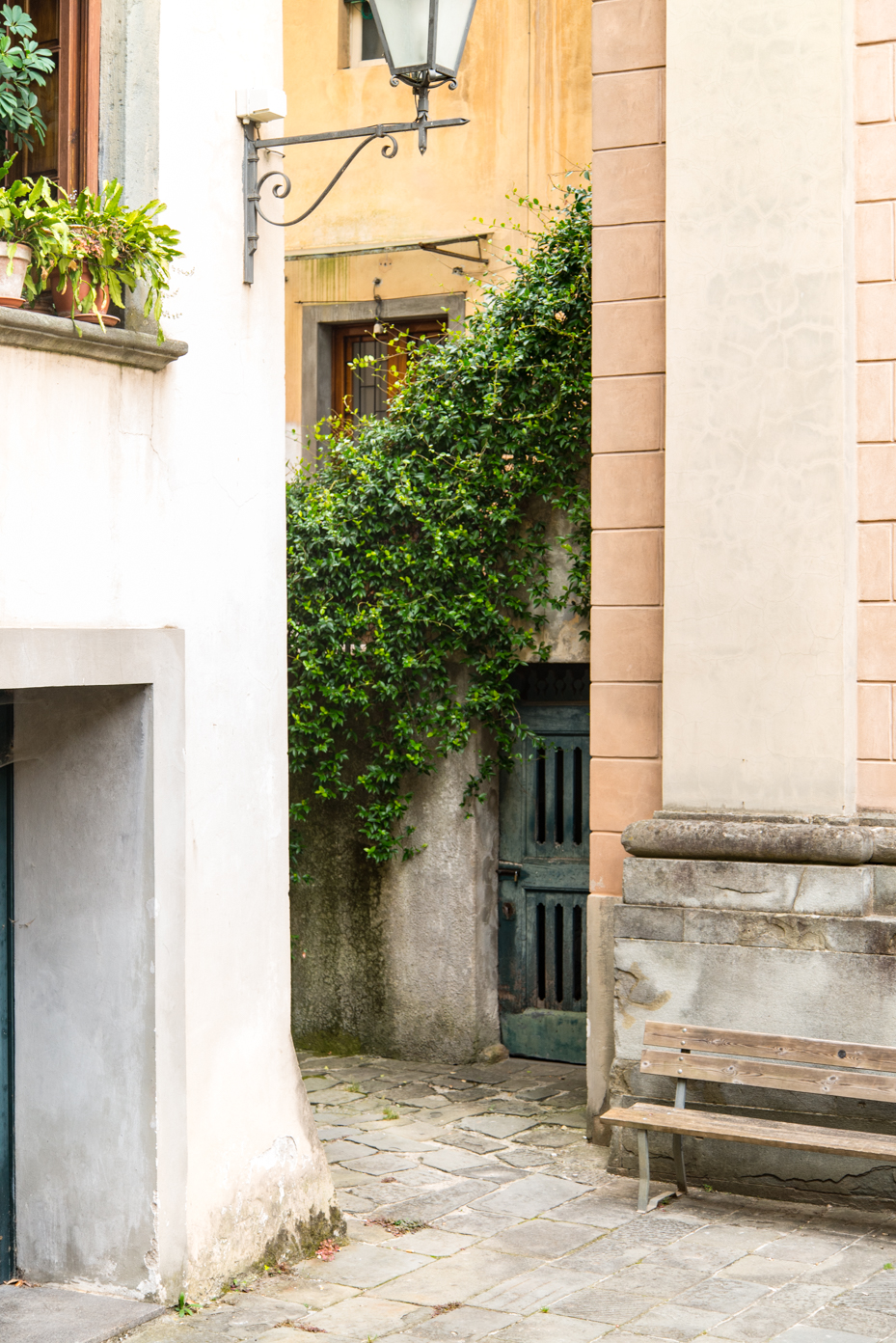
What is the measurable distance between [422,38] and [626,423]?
8.37 feet

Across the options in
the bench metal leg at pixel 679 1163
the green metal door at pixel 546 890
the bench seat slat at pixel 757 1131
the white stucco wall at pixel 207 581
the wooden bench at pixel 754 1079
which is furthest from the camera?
the green metal door at pixel 546 890

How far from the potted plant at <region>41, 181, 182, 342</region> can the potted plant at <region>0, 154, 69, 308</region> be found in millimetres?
23

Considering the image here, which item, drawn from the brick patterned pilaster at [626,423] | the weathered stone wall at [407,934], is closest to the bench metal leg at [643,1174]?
the brick patterned pilaster at [626,423]

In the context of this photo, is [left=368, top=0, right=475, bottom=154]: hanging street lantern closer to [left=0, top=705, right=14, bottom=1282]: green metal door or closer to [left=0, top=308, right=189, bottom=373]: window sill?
[left=0, top=308, right=189, bottom=373]: window sill

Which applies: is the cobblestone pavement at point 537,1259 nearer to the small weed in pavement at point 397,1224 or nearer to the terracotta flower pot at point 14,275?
the small weed in pavement at point 397,1224

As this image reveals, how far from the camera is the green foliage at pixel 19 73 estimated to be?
489cm

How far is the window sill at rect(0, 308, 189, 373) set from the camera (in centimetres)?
459

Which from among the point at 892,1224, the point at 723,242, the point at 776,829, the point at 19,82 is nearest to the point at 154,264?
the point at 19,82

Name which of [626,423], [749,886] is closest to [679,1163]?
[749,886]

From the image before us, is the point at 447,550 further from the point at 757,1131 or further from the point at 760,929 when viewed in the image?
the point at 757,1131

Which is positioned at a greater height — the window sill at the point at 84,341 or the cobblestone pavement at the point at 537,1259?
the window sill at the point at 84,341

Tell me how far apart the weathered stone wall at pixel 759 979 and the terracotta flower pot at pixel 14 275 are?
12.5 feet

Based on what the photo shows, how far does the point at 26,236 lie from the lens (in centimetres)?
466

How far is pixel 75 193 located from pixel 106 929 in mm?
2460
